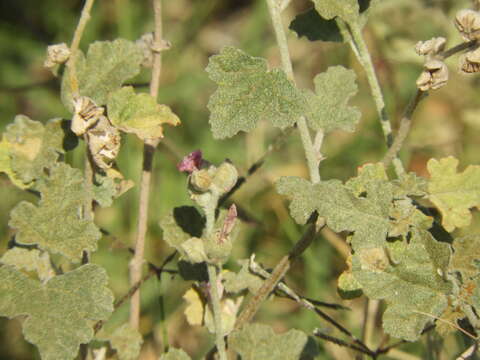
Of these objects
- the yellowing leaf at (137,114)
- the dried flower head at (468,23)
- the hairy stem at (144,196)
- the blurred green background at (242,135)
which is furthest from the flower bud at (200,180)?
the blurred green background at (242,135)

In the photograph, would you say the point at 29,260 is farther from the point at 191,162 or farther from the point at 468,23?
the point at 468,23

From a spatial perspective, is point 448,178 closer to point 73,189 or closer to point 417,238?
point 417,238

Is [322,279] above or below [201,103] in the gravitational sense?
below

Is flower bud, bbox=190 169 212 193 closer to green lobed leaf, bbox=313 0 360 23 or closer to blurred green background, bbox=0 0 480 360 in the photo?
green lobed leaf, bbox=313 0 360 23

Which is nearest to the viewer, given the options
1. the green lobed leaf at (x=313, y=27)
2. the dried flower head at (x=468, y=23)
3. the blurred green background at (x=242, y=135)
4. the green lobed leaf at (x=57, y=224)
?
the dried flower head at (x=468, y=23)

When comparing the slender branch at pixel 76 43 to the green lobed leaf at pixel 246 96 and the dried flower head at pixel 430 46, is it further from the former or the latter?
the dried flower head at pixel 430 46

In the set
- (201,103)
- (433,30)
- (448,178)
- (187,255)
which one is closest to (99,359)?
(187,255)

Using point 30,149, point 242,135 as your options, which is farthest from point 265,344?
point 242,135
